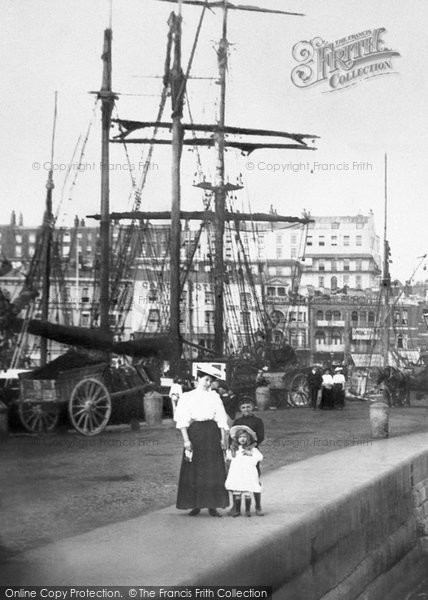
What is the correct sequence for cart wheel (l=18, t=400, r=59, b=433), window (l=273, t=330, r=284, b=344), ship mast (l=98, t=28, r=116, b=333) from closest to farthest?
cart wheel (l=18, t=400, r=59, b=433) → ship mast (l=98, t=28, r=116, b=333) → window (l=273, t=330, r=284, b=344)

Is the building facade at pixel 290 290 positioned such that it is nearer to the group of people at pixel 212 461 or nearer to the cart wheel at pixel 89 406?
the cart wheel at pixel 89 406

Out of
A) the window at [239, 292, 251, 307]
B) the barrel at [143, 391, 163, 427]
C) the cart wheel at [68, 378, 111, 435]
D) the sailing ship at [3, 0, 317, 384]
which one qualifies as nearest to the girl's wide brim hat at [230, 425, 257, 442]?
the sailing ship at [3, 0, 317, 384]

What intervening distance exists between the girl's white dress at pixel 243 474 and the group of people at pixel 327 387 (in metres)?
21.0

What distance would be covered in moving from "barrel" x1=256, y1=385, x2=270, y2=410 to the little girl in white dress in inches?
742

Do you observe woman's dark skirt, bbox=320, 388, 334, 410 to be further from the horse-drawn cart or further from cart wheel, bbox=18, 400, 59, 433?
cart wheel, bbox=18, 400, 59, 433

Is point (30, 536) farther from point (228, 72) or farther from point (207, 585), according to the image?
point (228, 72)

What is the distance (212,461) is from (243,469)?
0.97ft

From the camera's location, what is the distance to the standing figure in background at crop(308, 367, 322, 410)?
30.3m

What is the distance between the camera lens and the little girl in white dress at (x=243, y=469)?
29.6 ft

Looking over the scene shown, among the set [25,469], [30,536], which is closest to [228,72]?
[25,469]

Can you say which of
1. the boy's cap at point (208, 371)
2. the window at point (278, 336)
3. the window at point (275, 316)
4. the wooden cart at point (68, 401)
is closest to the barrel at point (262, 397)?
the window at point (278, 336)

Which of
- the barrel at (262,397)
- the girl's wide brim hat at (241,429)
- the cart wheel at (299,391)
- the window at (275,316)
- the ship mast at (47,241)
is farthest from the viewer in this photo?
the window at (275,316)

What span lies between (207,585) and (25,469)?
300 inches

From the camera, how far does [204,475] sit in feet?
29.7
